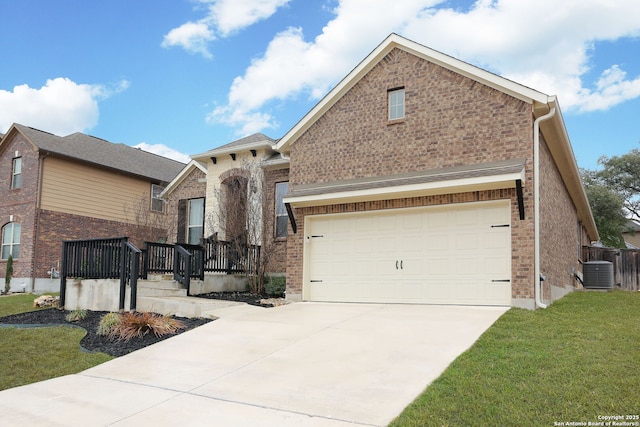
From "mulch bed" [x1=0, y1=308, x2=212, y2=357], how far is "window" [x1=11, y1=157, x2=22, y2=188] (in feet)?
41.1

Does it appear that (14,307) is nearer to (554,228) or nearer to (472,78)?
(472,78)

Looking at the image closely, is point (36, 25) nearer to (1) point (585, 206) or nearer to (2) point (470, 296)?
(2) point (470, 296)

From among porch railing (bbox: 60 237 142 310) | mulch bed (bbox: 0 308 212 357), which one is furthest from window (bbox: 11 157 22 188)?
mulch bed (bbox: 0 308 212 357)

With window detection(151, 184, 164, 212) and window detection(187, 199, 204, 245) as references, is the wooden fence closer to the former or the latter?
window detection(187, 199, 204, 245)

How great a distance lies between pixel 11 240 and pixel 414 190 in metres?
19.6

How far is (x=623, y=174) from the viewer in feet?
139

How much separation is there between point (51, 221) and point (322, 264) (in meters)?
15.0

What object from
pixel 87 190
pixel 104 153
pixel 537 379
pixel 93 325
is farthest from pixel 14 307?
pixel 537 379

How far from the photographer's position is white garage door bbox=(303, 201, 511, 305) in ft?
35.2

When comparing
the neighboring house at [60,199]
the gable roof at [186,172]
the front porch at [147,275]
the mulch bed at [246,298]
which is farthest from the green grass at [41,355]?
the neighboring house at [60,199]

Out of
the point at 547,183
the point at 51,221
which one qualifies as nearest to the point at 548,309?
the point at 547,183

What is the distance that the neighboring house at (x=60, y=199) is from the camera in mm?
21641

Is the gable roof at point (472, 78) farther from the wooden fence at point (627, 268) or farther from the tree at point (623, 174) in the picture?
the tree at point (623, 174)

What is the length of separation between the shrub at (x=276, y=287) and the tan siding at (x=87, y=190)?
505 inches
